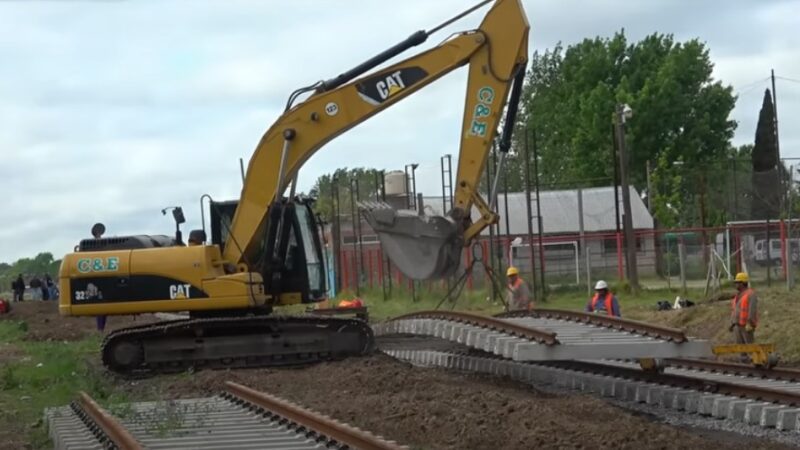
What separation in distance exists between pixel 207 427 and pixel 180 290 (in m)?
6.66

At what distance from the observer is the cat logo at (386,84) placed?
18.5 m

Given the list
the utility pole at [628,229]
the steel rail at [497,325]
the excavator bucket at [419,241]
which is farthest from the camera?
the utility pole at [628,229]

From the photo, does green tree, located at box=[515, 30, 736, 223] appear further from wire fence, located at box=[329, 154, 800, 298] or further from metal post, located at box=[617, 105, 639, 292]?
metal post, located at box=[617, 105, 639, 292]

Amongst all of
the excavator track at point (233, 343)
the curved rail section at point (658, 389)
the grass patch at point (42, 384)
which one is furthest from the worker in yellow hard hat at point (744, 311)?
the grass patch at point (42, 384)

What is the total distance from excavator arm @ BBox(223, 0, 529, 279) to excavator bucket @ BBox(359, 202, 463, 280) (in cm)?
1

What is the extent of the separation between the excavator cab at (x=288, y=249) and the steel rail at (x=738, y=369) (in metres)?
5.27

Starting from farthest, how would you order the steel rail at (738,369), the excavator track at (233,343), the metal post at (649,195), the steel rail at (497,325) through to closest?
the metal post at (649,195) < the excavator track at (233,343) < the steel rail at (738,369) < the steel rail at (497,325)

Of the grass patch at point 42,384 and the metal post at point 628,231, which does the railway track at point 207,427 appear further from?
the metal post at point 628,231

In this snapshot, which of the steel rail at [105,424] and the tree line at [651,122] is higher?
the tree line at [651,122]

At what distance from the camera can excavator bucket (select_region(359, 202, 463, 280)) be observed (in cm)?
1755

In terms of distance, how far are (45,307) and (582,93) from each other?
44.8 metres

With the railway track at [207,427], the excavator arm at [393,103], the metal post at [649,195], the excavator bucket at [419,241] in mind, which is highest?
the metal post at [649,195]

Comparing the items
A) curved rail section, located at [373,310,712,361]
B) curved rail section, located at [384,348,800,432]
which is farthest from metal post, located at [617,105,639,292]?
curved rail section, located at [373,310,712,361]

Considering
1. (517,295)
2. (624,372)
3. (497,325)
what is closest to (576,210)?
(517,295)
